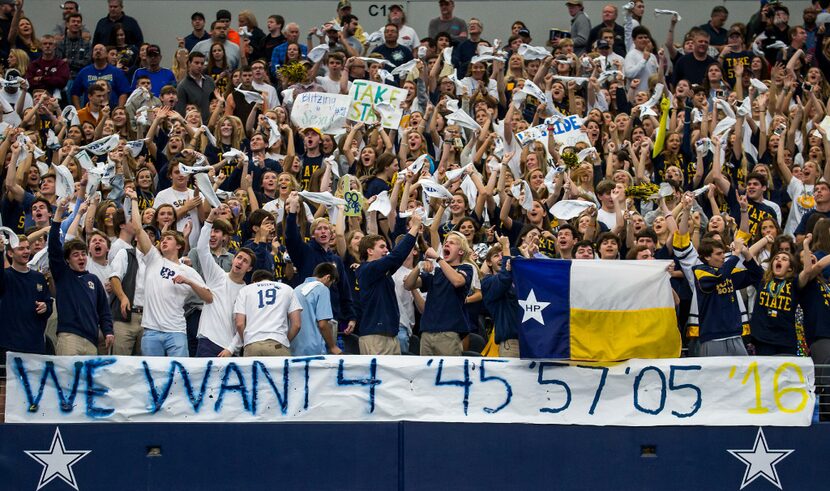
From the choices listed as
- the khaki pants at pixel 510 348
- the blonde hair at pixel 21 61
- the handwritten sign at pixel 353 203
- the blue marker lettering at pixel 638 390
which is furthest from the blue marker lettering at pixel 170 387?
the blonde hair at pixel 21 61

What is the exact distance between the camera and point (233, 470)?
1298 centimetres

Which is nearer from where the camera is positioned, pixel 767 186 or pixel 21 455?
pixel 21 455

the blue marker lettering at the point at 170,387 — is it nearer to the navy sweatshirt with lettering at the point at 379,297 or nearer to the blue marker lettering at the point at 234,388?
the blue marker lettering at the point at 234,388

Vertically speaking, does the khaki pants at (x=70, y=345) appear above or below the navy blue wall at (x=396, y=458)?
above

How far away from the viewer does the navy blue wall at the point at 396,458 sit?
1294cm

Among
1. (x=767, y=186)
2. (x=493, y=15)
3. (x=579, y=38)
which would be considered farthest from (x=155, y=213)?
(x=493, y=15)

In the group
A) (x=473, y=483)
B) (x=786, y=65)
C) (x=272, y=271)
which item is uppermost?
(x=786, y=65)

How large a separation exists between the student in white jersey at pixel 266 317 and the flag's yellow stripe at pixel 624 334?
8.59ft

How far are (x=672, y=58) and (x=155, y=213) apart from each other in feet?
33.8

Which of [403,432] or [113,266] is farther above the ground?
[113,266]

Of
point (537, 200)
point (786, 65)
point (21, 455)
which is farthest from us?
point (786, 65)

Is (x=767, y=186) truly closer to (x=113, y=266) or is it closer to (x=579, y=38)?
(x=579, y=38)

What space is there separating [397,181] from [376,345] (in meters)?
2.96

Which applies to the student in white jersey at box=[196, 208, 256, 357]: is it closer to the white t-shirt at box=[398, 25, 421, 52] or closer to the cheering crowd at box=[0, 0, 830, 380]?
the cheering crowd at box=[0, 0, 830, 380]
